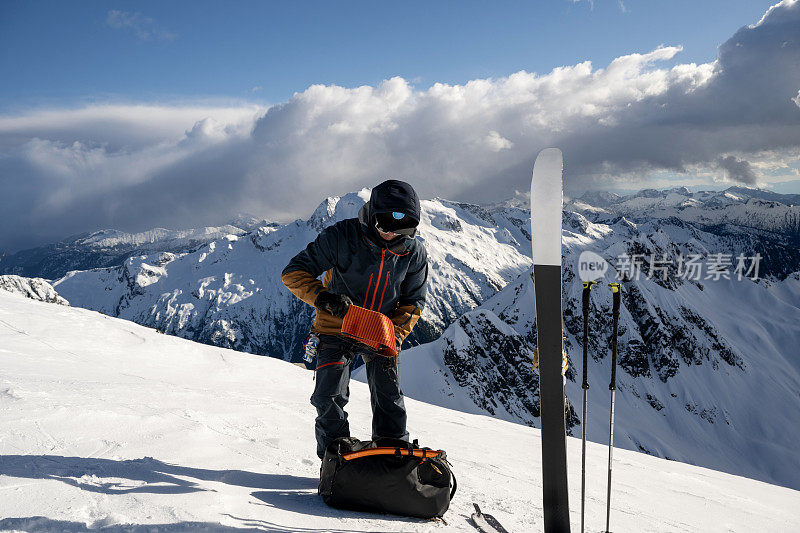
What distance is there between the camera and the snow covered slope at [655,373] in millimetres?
88500

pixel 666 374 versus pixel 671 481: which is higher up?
pixel 671 481

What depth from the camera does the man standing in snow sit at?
4.18m

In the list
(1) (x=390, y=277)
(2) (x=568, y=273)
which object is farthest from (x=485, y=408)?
(1) (x=390, y=277)

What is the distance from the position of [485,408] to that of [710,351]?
95141 mm

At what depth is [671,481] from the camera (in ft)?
27.1

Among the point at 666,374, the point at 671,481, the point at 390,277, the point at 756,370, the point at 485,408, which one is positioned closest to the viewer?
the point at 390,277

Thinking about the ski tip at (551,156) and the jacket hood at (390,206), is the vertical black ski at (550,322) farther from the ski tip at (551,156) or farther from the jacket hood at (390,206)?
the jacket hood at (390,206)

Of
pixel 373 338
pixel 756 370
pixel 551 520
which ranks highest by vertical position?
pixel 373 338

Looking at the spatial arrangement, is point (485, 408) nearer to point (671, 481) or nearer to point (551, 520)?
point (671, 481)

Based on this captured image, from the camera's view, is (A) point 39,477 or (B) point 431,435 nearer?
(A) point 39,477

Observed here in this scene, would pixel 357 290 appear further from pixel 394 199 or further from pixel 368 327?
pixel 394 199

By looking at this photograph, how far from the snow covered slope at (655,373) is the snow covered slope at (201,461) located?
69065 millimetres

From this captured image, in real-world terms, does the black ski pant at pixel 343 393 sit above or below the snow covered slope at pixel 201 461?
above

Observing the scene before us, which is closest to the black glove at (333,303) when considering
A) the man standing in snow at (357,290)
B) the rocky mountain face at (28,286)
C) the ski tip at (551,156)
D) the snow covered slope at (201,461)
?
the man standing in snow at (357,290)
